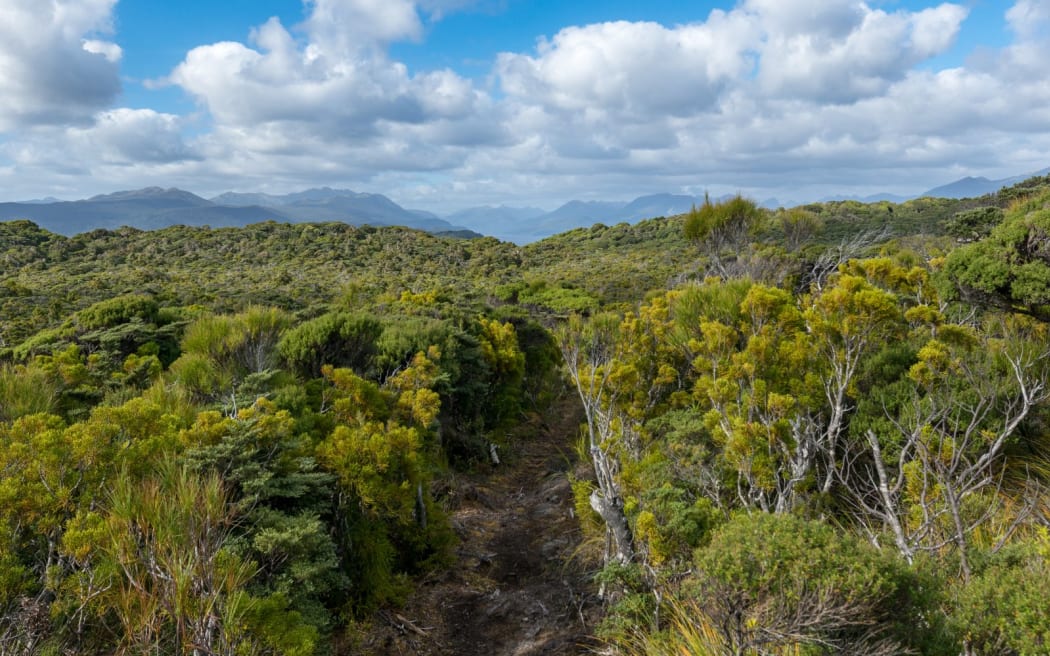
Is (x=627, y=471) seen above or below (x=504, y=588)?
above

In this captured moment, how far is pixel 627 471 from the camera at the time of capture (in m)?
6.12

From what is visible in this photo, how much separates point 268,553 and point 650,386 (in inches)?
211

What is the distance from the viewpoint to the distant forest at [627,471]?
3.16 meters

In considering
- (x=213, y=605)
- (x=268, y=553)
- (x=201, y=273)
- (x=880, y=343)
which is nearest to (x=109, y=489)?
(x=268, y=553)

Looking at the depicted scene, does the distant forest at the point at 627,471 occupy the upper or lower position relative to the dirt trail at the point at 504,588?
upper

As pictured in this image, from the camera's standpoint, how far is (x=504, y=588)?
7254mm

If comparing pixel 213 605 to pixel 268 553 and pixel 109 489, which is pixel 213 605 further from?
pixel 109 489

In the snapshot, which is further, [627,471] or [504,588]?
[504,588]

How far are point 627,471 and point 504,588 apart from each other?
2.53m

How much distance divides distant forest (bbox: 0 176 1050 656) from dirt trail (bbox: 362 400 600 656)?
14.5 inches

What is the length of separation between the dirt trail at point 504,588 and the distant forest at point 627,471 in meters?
0.37

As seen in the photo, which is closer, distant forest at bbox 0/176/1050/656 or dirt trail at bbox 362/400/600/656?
distant forest at bbox 0/176/1050/656

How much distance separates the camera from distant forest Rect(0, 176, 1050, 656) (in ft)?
10.4

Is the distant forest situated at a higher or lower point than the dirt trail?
higher
